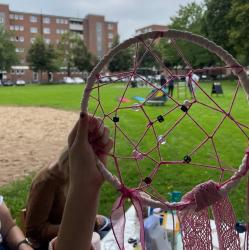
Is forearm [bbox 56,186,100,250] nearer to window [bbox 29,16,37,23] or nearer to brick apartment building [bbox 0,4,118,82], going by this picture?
brick apartment building [bbox 0,4,118,82]

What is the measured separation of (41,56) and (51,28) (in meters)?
29.6

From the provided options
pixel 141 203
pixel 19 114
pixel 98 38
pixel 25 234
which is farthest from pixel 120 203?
pixel 98 38

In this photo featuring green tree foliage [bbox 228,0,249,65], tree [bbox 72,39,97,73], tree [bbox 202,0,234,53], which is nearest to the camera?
green tree foliage [bbox 228,0,249,65]

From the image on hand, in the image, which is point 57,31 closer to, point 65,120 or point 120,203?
point 65,120

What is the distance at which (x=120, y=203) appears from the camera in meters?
1.24

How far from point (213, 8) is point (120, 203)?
4570cm

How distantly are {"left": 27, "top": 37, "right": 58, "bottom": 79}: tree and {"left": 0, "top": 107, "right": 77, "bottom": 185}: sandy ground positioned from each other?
45.8 m

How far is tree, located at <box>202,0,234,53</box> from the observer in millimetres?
41947

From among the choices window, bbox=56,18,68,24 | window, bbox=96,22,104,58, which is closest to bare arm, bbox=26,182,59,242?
window, bbox=96,22,104,58

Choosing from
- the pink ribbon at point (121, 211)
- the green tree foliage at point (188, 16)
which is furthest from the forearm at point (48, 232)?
the green tree foliage at point (188, 16)

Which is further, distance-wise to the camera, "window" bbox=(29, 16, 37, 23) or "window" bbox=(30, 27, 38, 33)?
"window" bbox=(29, 16, 37, 23)

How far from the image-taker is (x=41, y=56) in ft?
195

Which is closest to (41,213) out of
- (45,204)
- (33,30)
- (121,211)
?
(45,204)

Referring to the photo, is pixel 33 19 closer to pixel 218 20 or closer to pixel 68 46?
pixel 68 46
